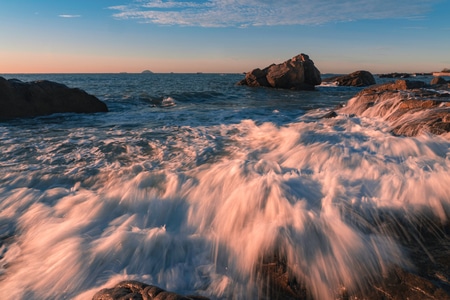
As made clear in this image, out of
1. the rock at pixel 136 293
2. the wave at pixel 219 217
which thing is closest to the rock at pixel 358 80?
the wave at pixel 219 217

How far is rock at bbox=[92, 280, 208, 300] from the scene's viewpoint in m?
2.14

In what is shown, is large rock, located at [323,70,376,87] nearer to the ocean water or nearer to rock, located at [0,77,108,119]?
rock, located at [0,77,108,119]

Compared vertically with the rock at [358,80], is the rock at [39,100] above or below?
below

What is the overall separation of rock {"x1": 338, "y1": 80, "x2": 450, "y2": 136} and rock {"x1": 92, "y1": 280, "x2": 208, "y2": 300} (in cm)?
680

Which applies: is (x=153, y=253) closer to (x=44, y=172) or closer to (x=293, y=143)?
(x=44, y=172)

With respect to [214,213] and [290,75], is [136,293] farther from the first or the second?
[290,75]

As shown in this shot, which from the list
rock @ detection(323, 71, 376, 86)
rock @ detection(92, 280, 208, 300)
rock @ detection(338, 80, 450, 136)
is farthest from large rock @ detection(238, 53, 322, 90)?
rock @ detection(92, 280, 208, 300)

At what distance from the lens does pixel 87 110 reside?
46.1ft

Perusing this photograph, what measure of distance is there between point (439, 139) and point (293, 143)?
9.55 ft

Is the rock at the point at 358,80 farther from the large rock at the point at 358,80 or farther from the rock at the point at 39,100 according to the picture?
the rock at the point at 39,100

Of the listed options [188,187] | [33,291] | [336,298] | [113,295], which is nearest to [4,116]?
[188,187]

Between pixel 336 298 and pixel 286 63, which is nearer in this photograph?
pixel 336 298

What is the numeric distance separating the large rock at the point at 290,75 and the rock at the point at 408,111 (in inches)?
875

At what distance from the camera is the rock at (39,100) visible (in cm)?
1227
